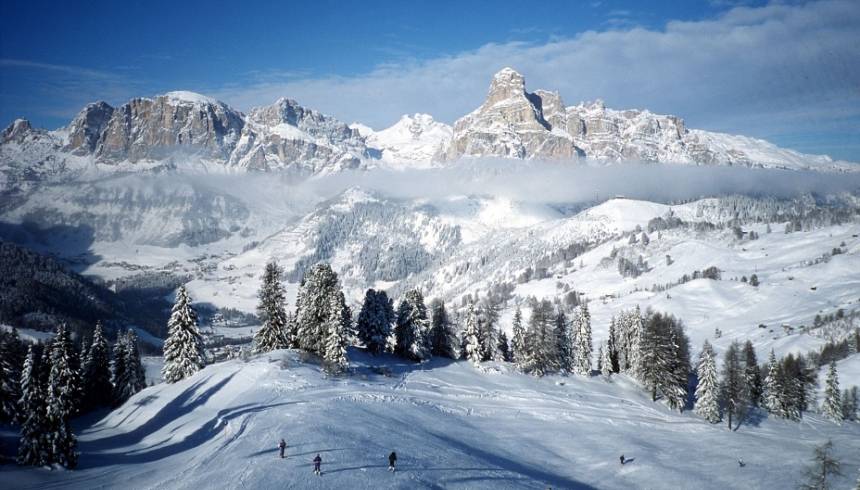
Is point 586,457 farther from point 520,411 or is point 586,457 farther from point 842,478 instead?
point 842,478

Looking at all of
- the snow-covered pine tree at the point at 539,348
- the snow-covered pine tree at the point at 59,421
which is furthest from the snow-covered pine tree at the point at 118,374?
the snow-covered pine tree at the point at 539,348

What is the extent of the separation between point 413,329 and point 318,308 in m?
20.3

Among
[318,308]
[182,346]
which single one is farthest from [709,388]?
[182,346]

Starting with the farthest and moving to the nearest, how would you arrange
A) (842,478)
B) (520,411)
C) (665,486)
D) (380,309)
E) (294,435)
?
(380,309) < (520,411) < (842,478) < (665,486) < (294,435)

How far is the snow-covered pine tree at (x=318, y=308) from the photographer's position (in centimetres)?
7369

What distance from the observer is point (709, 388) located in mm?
76938

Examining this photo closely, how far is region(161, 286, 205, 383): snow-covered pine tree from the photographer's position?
73438 millimetres

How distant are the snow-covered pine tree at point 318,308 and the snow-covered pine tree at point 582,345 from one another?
45131 mm

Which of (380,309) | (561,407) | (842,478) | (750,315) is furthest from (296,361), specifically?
(750,315)

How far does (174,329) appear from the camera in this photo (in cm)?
7475

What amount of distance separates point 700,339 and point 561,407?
388 ft

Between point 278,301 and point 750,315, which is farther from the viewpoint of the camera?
point 750,315

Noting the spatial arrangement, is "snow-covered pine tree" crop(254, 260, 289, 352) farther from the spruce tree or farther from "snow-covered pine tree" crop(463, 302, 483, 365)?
"snow-covered pine tree" crop(463, 302, 483, 365)

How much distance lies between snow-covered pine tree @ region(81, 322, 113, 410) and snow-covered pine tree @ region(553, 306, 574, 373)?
75747 millimetres
